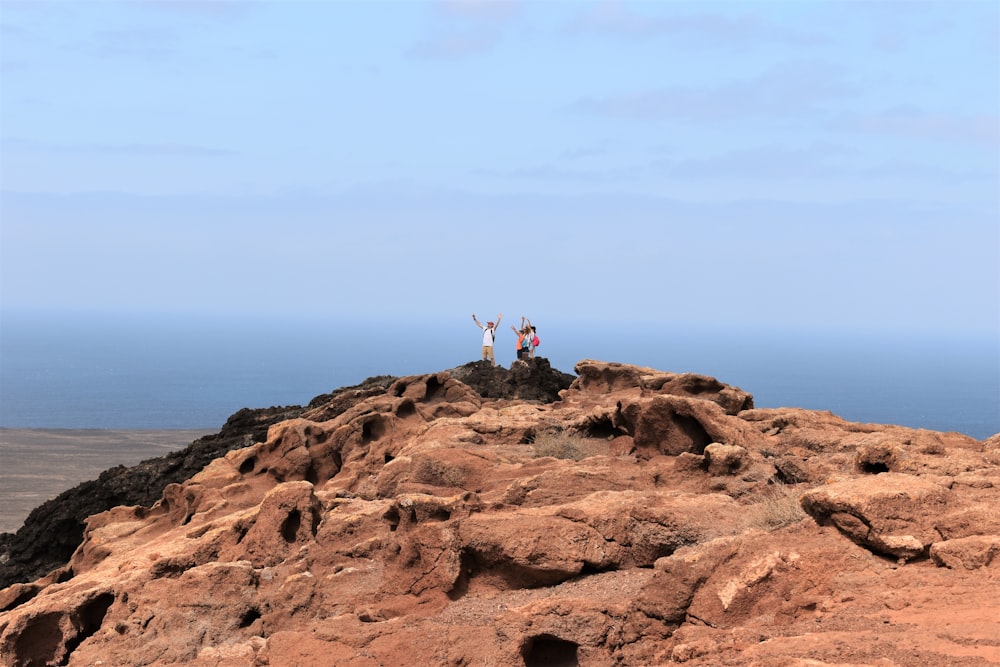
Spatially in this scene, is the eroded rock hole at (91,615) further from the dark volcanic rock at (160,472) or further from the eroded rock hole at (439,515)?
the dark volcanic rock at (160,472)

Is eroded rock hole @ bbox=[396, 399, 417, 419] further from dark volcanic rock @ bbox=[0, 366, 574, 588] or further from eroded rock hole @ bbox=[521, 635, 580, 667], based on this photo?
eroded rock hole @ bbox=[521, 635, 580, 667]

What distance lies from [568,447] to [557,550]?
5.04 meters

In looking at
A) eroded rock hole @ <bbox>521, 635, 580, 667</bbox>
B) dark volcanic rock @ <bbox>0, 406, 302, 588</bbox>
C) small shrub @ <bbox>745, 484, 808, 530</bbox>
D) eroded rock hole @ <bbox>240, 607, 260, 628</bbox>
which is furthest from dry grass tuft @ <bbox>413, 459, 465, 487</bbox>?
dark volcanic rock @ <bbox>0, 406, 302, 588</bbox>

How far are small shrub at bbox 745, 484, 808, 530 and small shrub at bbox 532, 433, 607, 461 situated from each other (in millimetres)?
3984

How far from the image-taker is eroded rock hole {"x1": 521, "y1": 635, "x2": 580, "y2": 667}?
8.33 m

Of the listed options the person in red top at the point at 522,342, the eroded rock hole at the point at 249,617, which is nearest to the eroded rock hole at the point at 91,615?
the eroded rock hole at the point at 249,617

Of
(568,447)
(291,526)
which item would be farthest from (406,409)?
(291,526)

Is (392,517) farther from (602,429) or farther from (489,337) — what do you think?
(489,337)

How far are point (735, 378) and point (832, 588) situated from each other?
567 feet

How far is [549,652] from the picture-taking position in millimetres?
8477

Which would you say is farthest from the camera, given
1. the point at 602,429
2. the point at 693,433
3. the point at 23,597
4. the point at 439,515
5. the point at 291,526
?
the point at 602,429

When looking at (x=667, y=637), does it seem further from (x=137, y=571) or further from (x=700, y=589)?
(x=137, y=571)

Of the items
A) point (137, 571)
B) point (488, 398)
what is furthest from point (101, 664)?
point (488, 398)

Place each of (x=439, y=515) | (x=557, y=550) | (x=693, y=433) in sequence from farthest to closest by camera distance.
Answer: (x=693, y=433), (x=439, y=515), (x=557, y=550)
